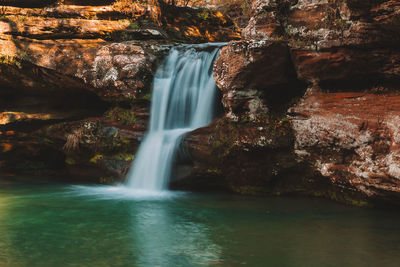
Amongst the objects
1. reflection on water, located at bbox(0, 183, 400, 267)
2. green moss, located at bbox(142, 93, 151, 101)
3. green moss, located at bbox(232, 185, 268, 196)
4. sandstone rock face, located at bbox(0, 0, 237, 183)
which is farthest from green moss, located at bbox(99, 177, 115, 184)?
green moss, located at bbox(232, 185, 268, 196)

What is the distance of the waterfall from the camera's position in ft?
28.7

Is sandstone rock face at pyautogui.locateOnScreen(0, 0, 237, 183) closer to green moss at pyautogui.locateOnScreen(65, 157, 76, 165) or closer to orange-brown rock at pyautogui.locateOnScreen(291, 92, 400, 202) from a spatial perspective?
green moss at pyautogui.locateOnScreen(65, 157, 76, 165)

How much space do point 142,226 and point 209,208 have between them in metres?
1.61

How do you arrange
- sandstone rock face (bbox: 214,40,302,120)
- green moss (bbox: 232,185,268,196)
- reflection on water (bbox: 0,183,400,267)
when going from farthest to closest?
green moss (bbox: 232,185,268,196) → sandstone rock face (bbox: 214,40,302,120) → reflection on water (bbox: 0,183,400,267)

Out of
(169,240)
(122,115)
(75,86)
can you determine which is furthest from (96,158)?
(169,240)

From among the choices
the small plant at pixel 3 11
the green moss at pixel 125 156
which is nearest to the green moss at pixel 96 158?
the green moss at pixel 125 156

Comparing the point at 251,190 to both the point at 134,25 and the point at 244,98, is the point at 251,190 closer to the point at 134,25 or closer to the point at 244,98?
the point at 244,98

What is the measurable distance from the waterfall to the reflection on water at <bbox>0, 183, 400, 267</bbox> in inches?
42.7

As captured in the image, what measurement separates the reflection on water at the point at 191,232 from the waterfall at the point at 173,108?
3.56 feet

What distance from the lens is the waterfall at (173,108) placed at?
8.73m

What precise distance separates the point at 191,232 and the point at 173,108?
16.4 feet

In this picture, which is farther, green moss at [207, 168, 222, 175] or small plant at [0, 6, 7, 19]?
small plant at [0, 6, 7, 19]

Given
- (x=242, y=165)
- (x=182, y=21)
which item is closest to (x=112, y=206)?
(x=242, y=165)

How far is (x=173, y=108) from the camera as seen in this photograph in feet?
32.2
